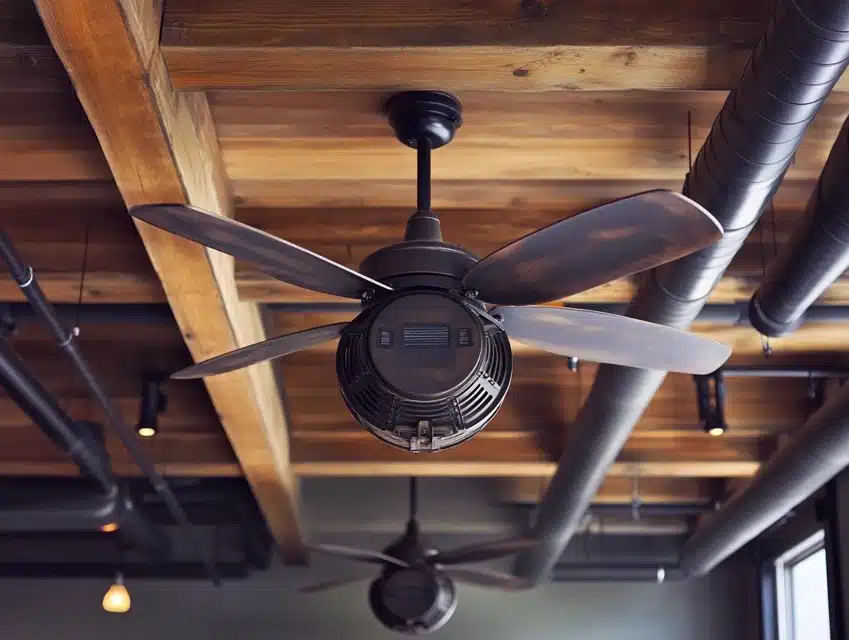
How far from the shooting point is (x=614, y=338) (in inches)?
77.5

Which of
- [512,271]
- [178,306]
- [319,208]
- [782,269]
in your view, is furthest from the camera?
[319,208]

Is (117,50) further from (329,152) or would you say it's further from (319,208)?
(319,208)

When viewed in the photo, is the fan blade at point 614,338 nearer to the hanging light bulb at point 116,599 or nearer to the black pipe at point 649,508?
the black pipe at point 649,508

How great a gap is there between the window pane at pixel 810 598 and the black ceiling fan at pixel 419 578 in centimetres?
179

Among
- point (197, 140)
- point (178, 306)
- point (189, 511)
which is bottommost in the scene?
point (189, 511)

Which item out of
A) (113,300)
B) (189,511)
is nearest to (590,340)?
(113,300)

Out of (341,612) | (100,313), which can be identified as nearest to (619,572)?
(341,612)

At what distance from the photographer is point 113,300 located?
10.7 ft

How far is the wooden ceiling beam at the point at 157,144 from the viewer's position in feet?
6.04

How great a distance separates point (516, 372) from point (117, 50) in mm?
3048

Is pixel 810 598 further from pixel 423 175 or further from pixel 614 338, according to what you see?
pixel 423 175

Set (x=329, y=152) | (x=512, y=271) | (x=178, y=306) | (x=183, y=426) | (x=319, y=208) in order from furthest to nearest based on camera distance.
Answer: (x=183, y=426), (x=319, y=208), (x=178, y=306), (x=329, y=152), (x=512, y=271)

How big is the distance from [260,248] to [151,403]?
9.14 feet

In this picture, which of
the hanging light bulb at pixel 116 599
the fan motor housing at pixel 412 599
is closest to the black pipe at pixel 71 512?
the hanging light bulb at pixel 116 599
